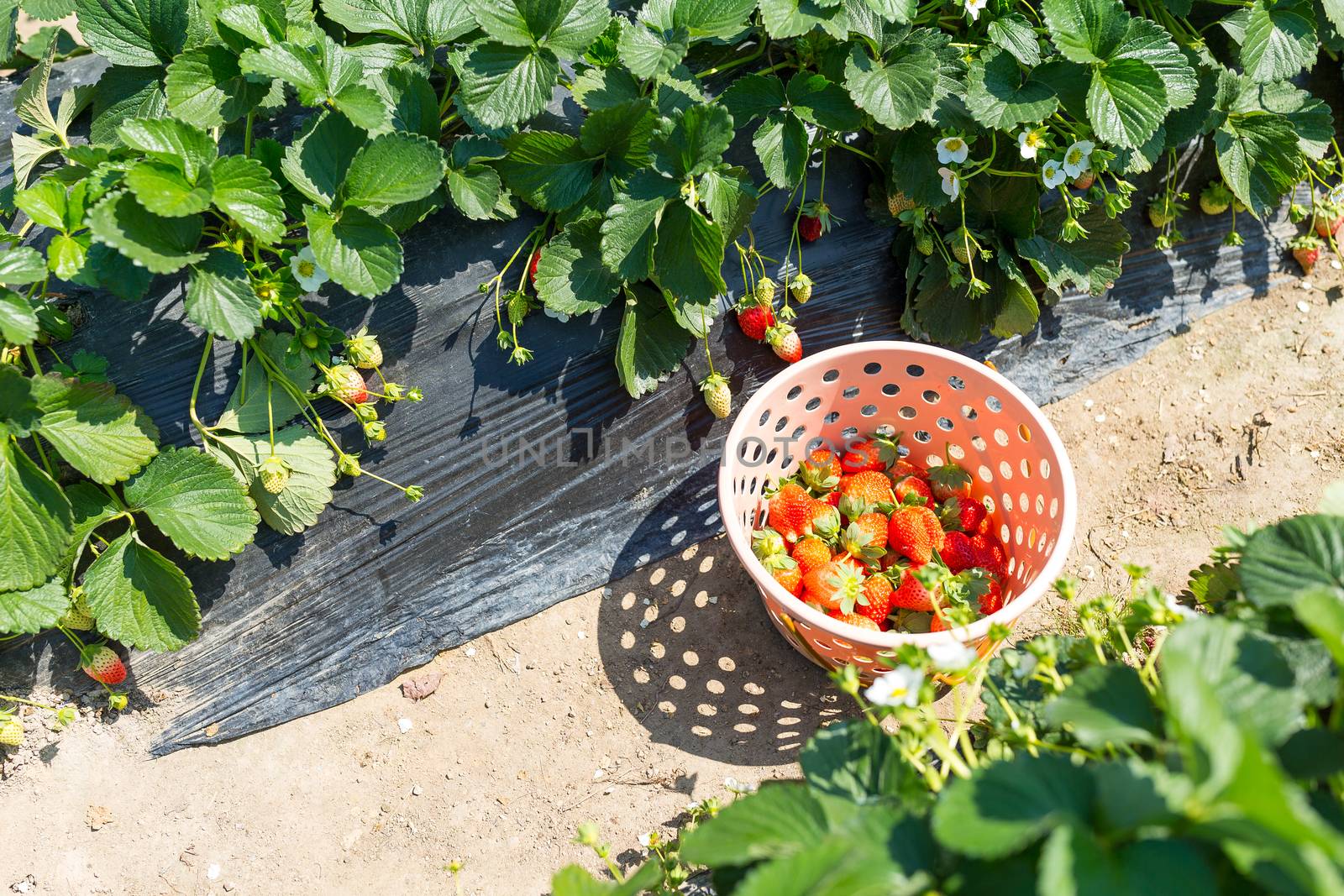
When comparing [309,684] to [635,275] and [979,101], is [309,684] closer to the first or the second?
[635,275]

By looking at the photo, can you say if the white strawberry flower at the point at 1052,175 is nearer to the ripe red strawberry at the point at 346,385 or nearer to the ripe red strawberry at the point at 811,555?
the ripe red strawberry at the point at 811,555

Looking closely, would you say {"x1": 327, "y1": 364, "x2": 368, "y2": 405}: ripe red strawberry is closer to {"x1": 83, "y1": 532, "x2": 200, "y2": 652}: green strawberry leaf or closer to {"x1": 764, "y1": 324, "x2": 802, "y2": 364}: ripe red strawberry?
A: {"x1": 83, "y1": 532, "x2": 200, "y2": 652}: green strawberry leaf

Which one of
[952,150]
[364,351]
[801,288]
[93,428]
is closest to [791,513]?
A: [801,288]

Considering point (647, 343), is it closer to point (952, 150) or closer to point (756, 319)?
point (756, 319)

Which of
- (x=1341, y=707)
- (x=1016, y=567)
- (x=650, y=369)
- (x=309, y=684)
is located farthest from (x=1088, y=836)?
(x=309, y=684)

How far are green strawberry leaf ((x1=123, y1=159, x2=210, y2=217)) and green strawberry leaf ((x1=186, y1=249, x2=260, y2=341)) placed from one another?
9 centimetres

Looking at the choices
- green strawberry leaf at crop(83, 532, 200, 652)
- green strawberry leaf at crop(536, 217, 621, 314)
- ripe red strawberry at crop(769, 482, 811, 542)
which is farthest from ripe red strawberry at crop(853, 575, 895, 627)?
green strawberry leaf at crop(83, 532, 200, 652)

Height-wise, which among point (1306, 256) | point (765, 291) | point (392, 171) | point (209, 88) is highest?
point (209, 88)

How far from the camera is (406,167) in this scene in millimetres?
1391

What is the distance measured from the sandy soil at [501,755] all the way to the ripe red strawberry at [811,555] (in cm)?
26

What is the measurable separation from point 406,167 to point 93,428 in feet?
2.12

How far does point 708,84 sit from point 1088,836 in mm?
1376

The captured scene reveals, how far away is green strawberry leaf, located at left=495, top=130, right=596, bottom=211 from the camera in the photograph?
148 cm

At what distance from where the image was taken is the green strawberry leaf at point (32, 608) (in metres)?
1.42
